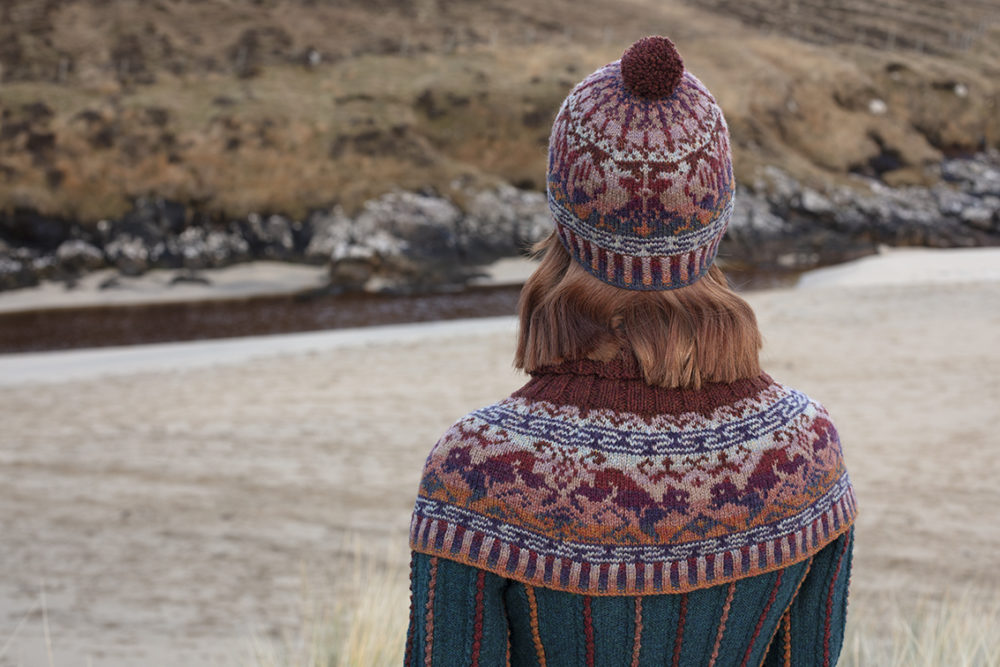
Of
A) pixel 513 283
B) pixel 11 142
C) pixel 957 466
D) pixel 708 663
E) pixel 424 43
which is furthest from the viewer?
pixel 424 43

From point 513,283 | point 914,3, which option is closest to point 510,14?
point 513,283

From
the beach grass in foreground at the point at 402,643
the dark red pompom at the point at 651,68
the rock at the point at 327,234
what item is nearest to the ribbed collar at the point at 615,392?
the dark red pompom at the point at 651,68

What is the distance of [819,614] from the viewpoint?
1655 mm

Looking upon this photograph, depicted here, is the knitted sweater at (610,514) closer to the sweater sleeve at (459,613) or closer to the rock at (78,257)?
the sweater sleeve at (459,613)

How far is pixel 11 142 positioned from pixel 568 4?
26.3 meters

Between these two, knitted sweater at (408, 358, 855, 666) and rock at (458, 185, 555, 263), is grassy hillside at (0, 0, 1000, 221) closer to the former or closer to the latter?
rock at (458, 185, 555, 263)

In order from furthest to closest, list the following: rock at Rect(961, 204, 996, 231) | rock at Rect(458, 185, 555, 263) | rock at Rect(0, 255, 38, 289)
Result: rock at Rect(961, 204, 996, 231) < rock at Rect(458, 185, 555, 263) < rock at Rect(0, 255, 38, 289)

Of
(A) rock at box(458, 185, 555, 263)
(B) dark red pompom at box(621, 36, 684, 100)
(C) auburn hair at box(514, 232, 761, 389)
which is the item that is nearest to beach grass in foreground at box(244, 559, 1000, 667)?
(C) auburn hair at box(514, 232, 761, 389)

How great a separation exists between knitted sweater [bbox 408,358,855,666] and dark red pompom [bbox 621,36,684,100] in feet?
1.48

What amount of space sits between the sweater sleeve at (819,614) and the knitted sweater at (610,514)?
3.8 inches

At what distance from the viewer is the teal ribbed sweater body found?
143 cm

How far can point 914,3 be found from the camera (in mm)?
49500

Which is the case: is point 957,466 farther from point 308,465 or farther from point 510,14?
point 510,14

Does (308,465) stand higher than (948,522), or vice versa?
(948,522)
